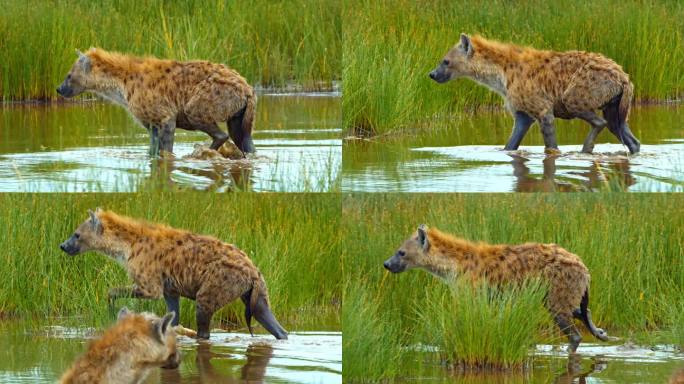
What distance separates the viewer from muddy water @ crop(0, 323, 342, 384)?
8.01 metres

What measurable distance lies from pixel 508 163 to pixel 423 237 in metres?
0.85

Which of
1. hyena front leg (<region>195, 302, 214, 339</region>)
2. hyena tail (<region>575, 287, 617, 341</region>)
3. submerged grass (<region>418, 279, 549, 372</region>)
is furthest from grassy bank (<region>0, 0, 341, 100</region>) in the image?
submerged grass (<region>418, 279, 549, 372</region>)

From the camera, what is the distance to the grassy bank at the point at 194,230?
10.2 m

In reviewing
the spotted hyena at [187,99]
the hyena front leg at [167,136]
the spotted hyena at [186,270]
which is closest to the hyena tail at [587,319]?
the spotted hyena at [186,270]

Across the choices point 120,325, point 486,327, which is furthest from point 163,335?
point 486,327

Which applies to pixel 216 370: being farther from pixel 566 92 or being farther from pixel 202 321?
pixel 566 92

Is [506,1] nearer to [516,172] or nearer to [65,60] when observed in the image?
[65,60]

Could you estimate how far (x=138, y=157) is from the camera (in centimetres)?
984

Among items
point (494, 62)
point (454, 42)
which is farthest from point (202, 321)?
point (454, 42)

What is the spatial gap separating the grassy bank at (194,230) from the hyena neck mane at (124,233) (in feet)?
1.13

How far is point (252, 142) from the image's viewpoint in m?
9.88

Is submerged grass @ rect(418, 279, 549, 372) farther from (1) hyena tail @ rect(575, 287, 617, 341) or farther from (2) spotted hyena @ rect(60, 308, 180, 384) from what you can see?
(2) spotted hyena @ rect(60, 308, 180, 384)

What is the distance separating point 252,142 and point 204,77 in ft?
2.05

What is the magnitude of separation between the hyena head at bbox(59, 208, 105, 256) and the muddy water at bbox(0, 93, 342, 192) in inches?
16.0
